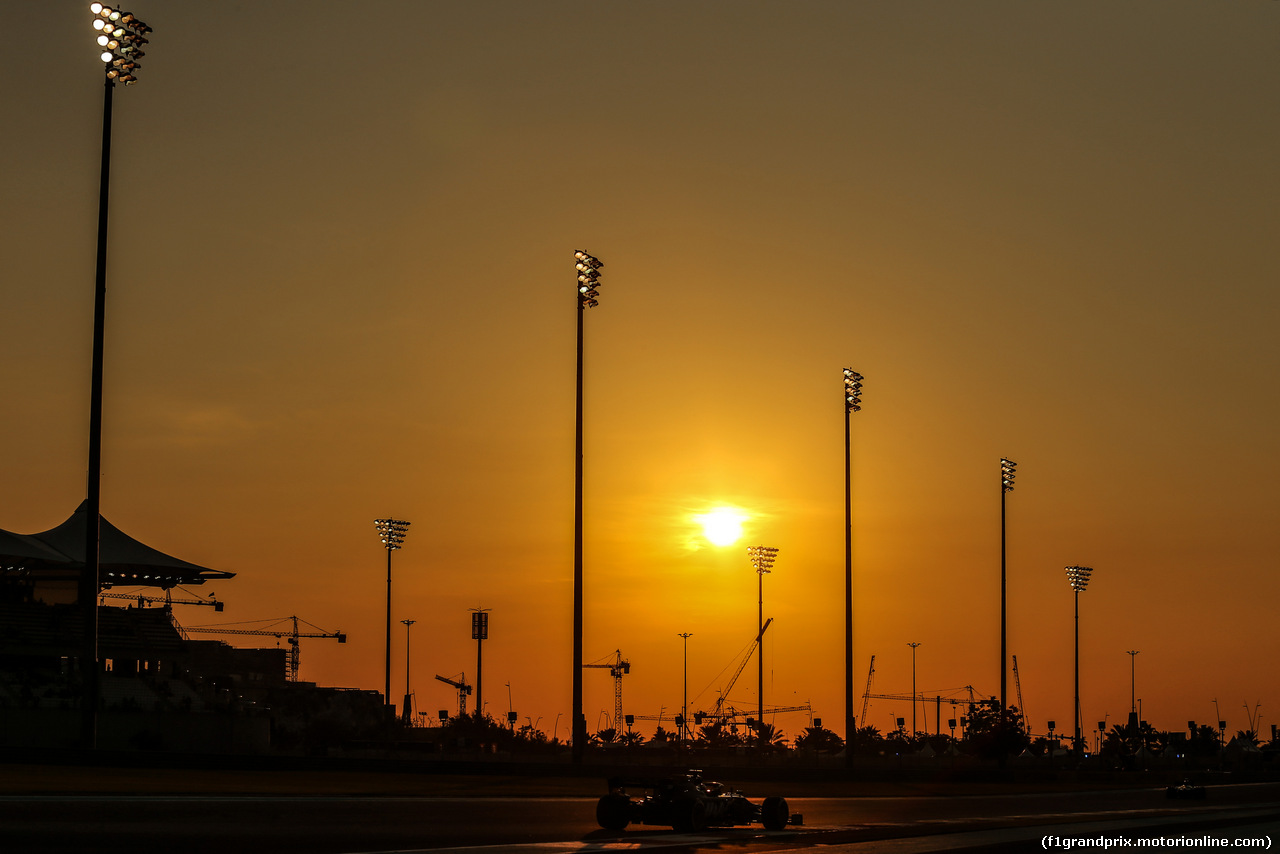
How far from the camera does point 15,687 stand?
63125mm

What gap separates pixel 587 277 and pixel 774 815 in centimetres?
2497

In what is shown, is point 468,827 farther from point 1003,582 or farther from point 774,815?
point 1003,582

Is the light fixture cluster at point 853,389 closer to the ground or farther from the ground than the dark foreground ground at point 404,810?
farther from the ground

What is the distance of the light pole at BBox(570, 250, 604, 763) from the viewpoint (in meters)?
46.2

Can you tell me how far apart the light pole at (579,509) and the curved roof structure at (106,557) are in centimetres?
3792

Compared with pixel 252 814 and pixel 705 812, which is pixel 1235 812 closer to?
pixel 705 812

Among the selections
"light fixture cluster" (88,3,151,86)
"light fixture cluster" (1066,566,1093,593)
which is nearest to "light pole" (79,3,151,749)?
"light fixture cluster" (88,3,151,86)

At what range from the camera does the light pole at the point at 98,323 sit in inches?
1415

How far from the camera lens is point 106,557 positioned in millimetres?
78125

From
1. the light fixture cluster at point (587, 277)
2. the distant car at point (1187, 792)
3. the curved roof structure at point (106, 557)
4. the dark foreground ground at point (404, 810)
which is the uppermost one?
the light fixture cluster at point (587, 277)

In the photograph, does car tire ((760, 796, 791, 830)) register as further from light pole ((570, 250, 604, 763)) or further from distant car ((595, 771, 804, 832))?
light pole ((570, 250, 604, 763))

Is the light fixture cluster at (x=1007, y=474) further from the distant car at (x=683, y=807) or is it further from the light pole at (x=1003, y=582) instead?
the distant car at (x=683, y=807)

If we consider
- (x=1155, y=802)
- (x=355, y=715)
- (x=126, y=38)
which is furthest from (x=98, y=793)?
(x=355, y=715)

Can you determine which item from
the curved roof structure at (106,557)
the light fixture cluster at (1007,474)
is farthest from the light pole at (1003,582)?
the curved roof structure at (106,557)
